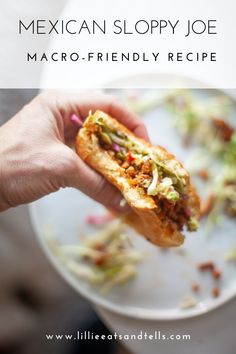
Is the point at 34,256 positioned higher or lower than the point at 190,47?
lower

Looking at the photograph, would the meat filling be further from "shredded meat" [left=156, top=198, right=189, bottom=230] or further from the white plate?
the white plate

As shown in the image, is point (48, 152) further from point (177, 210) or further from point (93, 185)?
point (177, 210)

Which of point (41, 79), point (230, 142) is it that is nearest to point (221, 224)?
point (230, 142)

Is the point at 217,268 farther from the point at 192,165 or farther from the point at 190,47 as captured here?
the point at 190,47

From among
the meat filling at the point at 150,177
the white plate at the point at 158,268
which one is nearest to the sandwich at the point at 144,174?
the meat filling at the point at 150,177

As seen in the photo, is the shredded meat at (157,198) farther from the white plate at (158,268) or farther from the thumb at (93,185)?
the white plate at (158,268)

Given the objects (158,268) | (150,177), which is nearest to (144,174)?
(150,177)
